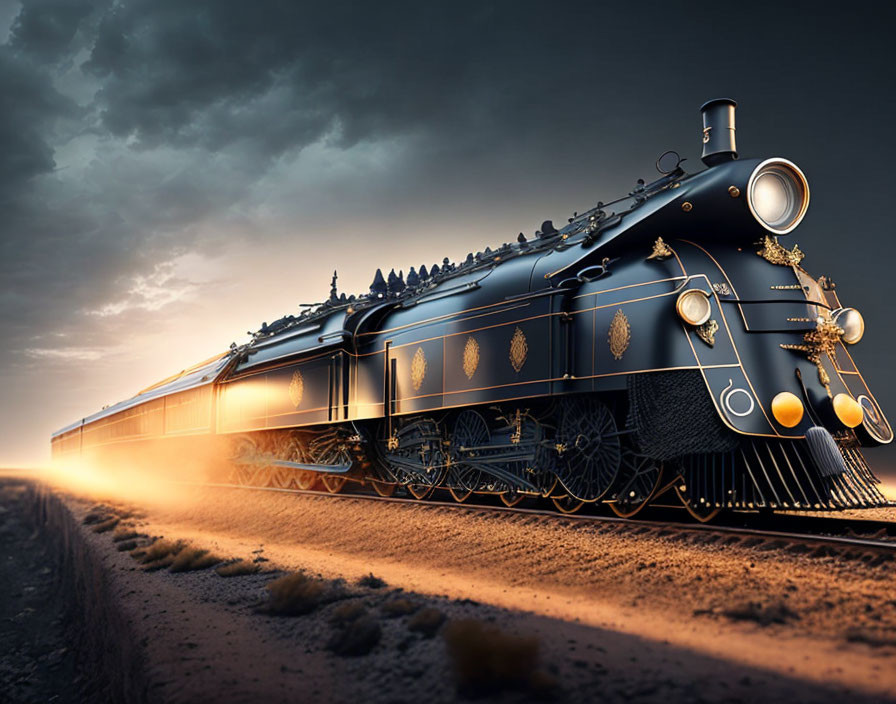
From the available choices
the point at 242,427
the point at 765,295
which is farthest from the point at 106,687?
the point at 242,427

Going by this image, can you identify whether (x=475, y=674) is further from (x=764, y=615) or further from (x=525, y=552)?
(x=525, y=552)

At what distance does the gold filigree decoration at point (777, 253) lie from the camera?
285 inches

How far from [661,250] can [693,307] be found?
777 millimetres

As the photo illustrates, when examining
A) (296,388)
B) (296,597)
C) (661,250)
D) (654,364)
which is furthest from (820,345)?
(296,388)

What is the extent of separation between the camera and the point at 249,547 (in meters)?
9.12

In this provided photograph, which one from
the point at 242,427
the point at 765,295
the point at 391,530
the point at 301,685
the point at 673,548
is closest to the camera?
the point at 301,685

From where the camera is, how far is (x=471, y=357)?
928 centimetres

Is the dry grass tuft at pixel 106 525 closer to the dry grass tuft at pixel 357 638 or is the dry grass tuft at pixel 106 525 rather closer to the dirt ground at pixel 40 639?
the dirt ground at pixel 40 639

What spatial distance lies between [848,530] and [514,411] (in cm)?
389

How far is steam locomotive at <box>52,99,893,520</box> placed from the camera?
20.9ft

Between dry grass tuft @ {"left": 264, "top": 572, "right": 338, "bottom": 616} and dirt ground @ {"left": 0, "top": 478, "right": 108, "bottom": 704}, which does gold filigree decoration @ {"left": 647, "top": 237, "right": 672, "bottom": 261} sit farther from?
dirt ground @ {"left": 0, "top": 478, "right": 108, "bottom": 704}

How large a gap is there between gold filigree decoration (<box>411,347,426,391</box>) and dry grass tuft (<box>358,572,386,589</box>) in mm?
4593

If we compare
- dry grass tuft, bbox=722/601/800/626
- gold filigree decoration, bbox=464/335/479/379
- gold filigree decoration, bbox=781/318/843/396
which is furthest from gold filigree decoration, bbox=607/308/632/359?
dry grass tuft, bbox=722/601/800/626

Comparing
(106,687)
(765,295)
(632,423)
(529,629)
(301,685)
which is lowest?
(106,687)
